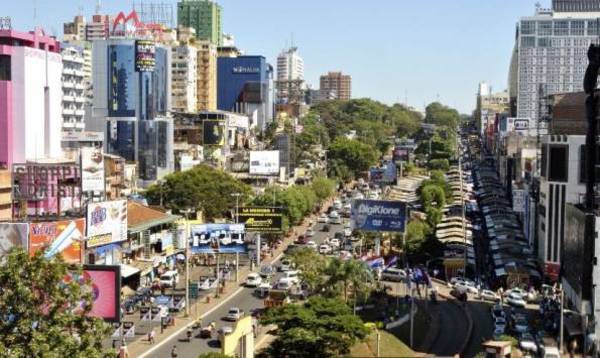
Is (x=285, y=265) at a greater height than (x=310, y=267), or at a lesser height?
lesser

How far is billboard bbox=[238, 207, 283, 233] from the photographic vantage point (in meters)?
60.0

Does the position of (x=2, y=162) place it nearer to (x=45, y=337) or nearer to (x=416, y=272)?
(x=416, y=272)

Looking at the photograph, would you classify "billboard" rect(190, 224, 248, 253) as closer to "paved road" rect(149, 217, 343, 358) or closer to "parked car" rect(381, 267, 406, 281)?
"paved road" rect(149, 217, 343, 358)

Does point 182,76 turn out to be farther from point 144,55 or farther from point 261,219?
point 261,219

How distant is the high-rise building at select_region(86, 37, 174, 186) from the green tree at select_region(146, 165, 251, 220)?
70.4 feet


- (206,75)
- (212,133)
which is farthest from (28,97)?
(206,75)

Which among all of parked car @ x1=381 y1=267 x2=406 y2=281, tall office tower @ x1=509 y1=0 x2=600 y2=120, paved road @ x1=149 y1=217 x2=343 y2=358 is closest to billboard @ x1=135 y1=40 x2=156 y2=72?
paved road @ x1=149 y1=217 x2=343 y2=358

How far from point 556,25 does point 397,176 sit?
2151 inches

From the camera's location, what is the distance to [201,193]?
73562 millimetres

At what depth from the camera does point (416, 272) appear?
153 feet

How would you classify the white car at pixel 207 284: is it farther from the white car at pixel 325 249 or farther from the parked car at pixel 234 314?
the white car at pixel 325 249

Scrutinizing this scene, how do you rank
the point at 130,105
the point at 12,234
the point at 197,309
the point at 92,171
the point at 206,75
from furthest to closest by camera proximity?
the point at 206,75 → the point at 130,105 → the point at 92,171 → the point at 197,309 → the point at 12,234

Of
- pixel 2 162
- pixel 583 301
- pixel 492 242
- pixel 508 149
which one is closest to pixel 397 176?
pixel 508 149

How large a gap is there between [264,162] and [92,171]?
1431 inches
